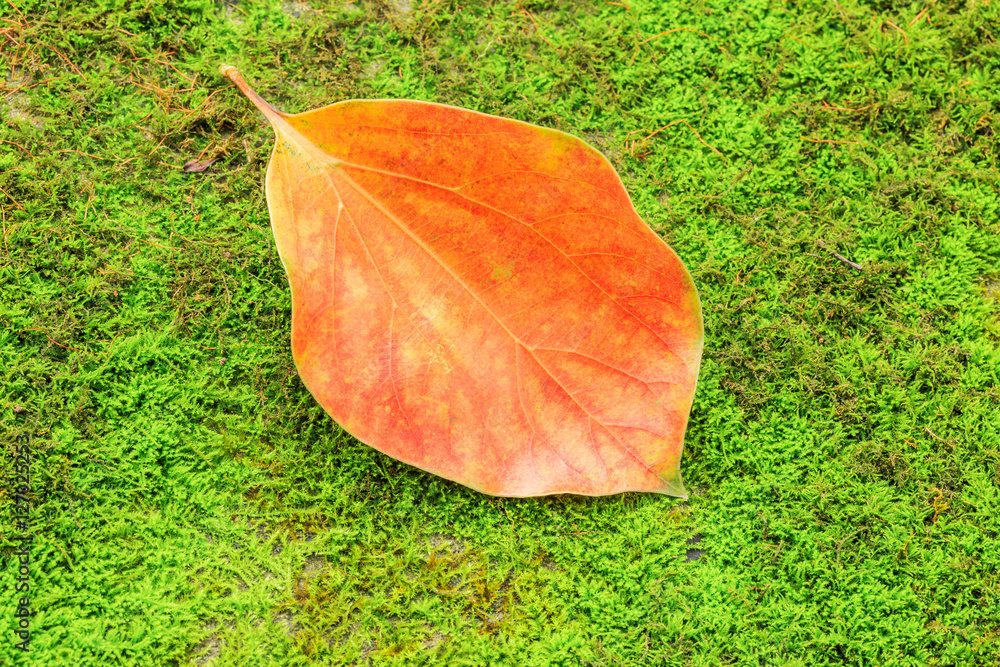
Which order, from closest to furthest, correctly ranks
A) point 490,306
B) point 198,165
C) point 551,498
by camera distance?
point 490,306 < point 551,498 < point 198,165

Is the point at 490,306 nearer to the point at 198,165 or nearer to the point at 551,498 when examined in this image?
the point at 551,498

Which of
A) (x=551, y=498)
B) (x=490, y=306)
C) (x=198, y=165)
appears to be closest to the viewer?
(x=490, y=306)

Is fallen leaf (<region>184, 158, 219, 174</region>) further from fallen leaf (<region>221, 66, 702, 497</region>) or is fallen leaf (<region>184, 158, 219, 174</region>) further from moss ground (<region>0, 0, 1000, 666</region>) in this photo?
fallen leaf (<region>221, 66, 702, 497</region>)

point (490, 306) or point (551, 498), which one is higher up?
point (490, 306)

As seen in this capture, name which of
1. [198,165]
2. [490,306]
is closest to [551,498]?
[490,306]

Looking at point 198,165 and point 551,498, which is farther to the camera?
point 198,165

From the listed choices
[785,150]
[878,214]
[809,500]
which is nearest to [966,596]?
[809,500]

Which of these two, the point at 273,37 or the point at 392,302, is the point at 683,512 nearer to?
the point at 392,302
